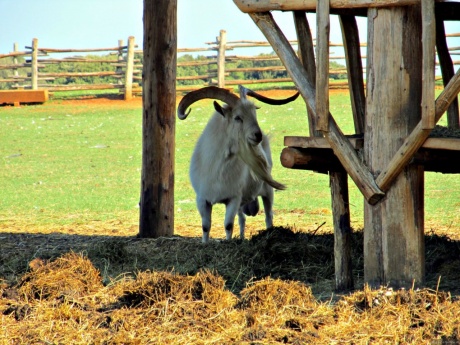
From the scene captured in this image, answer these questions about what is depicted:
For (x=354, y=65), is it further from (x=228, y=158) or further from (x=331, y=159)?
(x=228, y=158)

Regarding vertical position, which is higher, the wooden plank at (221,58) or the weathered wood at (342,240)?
the wooden plank at (221,58)

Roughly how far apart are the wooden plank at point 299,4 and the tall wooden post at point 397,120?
0.37ft

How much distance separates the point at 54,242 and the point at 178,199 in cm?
462

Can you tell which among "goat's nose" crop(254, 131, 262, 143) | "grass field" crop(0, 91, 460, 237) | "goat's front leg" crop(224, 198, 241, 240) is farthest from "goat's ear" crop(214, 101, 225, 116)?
"grass field" crop(0, 91, 460, 237)

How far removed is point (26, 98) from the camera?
29250 mm

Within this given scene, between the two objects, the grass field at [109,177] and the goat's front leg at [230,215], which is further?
the grass field at [109,177]

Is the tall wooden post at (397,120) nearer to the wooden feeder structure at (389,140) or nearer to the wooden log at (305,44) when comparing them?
the wooden feeder structure at (389,140)

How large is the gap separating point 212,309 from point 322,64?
220 cm

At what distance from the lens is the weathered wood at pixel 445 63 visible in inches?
307

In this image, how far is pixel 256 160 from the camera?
980 centimetres

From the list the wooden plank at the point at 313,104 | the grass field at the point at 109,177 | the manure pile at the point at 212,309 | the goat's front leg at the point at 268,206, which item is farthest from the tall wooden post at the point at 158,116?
the wooden plank at the point at 313,104

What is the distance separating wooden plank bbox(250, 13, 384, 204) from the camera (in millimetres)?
6473

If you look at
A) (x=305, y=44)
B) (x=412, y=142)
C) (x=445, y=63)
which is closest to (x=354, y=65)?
(x=305, y=44)

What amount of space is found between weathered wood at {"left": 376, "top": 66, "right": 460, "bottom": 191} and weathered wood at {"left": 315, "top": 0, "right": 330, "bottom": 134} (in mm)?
638
